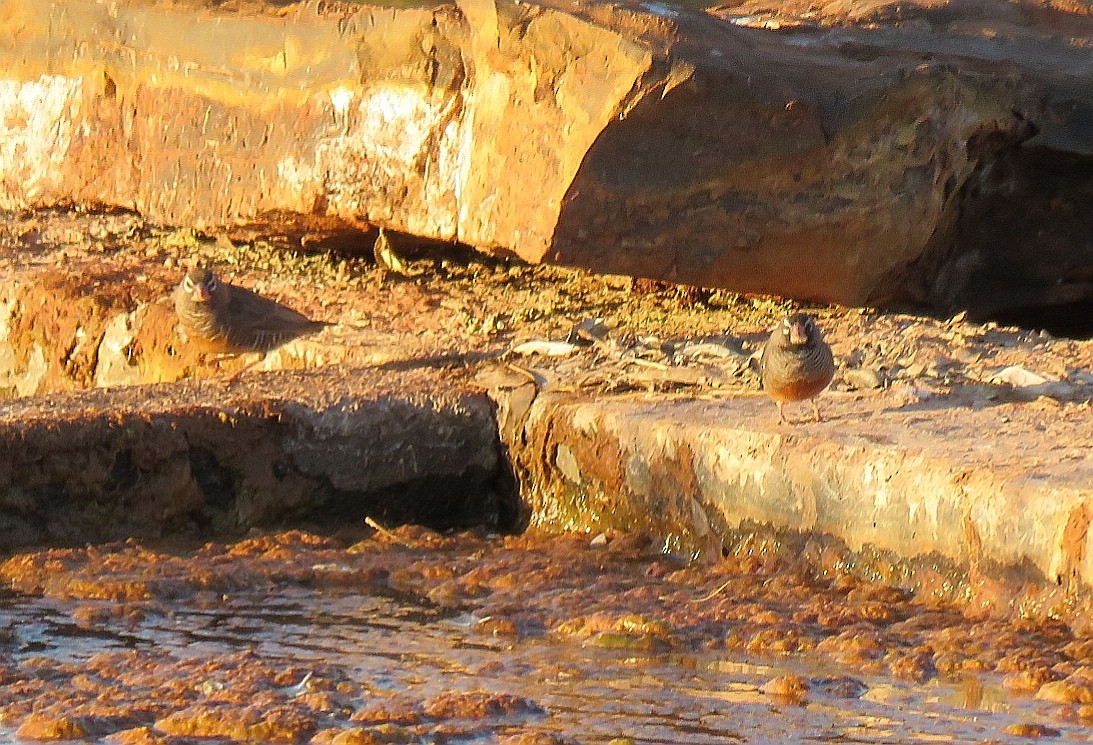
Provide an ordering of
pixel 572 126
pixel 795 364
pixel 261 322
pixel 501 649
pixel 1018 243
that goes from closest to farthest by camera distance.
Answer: pixel 501 649, pixel 795 364, pixel 572 126, pixel 261 322, pixel 1018 243

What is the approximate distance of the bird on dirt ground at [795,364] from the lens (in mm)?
5273

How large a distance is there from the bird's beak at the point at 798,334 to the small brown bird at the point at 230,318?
229 cm

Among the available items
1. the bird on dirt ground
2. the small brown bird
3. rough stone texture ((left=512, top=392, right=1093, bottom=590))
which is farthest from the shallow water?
the small brown bird

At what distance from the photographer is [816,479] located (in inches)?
197

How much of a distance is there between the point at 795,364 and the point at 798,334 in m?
0.16

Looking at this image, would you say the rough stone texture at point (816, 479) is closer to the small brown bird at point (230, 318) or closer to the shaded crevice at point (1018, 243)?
the small brown bird at point (230, 318)

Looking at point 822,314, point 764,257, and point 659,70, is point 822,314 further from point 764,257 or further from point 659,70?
point 659,70

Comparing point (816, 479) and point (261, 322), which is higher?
point (261, 322)

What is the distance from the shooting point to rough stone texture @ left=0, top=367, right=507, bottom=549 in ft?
17.9

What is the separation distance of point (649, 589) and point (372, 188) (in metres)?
2.50

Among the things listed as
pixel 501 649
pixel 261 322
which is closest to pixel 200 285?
pixel 261 322

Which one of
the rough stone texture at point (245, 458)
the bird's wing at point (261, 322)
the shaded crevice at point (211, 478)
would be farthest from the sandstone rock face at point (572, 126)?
the shaded crevice at point (211, 478)

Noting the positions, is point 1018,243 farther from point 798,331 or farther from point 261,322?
point 261,322

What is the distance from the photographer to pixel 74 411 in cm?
559
